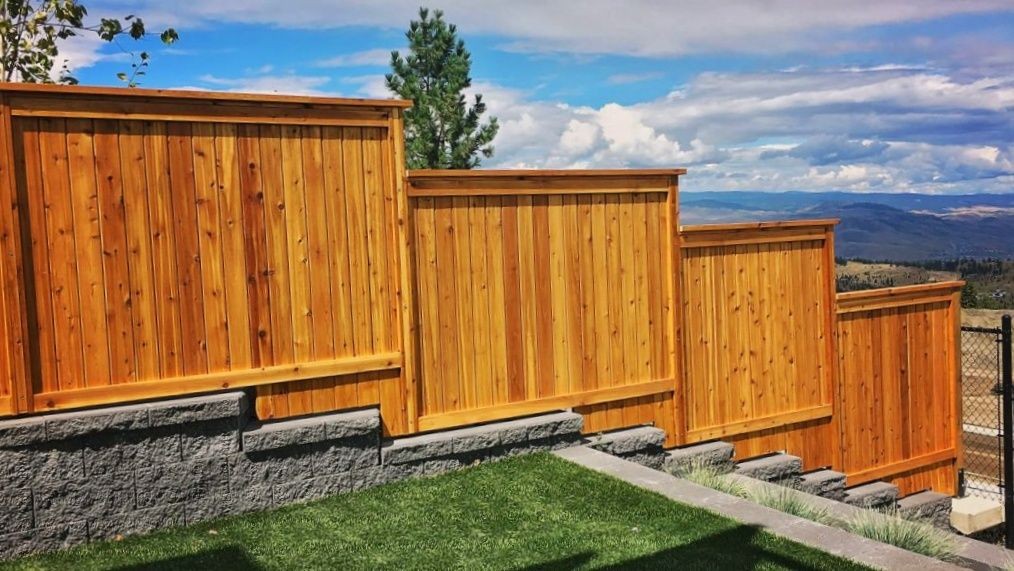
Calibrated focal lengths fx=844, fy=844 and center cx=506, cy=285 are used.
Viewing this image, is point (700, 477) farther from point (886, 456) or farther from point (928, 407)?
point (928, 407)

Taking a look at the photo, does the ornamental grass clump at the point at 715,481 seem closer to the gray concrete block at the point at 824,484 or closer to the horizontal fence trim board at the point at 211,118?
the gray concrete block at the point at 824,484

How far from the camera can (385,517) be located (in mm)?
5324

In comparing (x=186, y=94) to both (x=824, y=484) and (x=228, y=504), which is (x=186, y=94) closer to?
(x=228, y=504)

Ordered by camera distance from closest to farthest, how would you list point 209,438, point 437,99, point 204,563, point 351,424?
1. point 204,563
2. point 209,438
3. point 351,424
4. point 437,99

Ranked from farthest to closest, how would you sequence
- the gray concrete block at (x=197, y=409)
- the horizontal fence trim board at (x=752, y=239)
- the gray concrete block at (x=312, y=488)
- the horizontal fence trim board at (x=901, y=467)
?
the horizontal fence trim board at (x=901, y=467)
the horizontal fence trim board at (x=752, y=239)
the gray concrete block at (x=312, y=488)
the gray concrete block at (x=197, y=409)

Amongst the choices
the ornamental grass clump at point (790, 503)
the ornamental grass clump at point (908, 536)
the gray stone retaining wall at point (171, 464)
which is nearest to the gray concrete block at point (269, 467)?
the gray stone retaining wall at point (171, 464)

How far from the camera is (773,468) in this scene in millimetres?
7848

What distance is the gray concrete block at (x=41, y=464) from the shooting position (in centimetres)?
486

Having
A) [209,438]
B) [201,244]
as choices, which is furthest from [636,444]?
[201,244]

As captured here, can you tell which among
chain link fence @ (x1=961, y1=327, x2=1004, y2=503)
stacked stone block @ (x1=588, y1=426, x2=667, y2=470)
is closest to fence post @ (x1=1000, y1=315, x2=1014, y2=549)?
chain link fence @ (x1=961, y1=327, x2=1004, y2=503)

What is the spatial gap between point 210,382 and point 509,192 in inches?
103

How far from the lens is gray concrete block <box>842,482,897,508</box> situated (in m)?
8.33

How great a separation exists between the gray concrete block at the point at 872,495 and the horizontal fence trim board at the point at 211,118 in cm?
586

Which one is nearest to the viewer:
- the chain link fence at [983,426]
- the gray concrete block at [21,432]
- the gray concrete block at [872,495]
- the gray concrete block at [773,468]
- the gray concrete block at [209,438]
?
the gray concrete block at [21,432]
